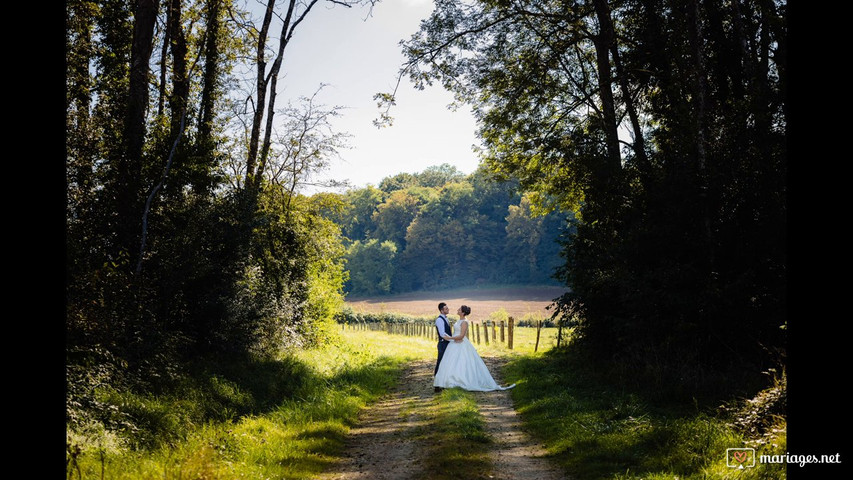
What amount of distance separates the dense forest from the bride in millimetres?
2868

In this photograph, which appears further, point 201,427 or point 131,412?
point 201,427

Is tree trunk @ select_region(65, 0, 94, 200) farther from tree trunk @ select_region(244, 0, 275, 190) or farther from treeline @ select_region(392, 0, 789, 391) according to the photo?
treeline @ select_region(392, 0, 789, 391)

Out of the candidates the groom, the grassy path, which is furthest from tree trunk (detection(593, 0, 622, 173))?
the grassy path

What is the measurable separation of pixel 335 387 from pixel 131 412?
5.27 meters

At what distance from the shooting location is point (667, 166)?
10969 mm

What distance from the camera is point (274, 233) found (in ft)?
54.3

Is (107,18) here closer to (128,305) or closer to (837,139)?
(128,305)

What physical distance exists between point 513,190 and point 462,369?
8.95 meters

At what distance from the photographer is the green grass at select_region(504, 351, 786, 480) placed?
213 inches

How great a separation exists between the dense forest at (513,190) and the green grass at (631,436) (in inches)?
41.0

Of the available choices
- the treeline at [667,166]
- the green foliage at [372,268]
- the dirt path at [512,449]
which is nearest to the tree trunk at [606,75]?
the treeline at [667,166]

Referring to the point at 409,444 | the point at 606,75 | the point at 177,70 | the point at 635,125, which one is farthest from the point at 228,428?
the point at 606,75

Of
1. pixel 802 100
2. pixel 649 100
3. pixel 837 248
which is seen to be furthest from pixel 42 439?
pixel 649 100

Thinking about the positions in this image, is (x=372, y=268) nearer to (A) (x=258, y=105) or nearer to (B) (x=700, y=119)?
(A) (x=258, y=105)
